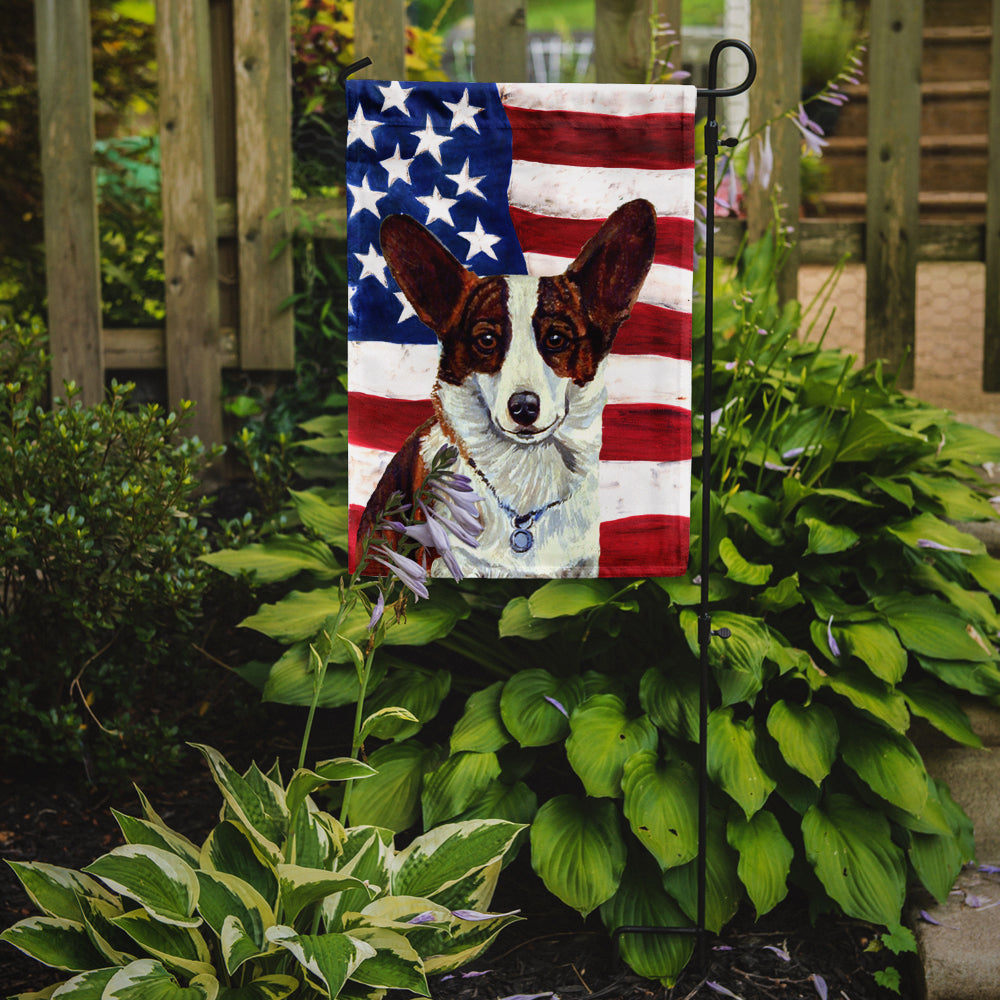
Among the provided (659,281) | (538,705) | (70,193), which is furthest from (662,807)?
(70,193)

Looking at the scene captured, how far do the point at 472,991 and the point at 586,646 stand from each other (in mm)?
777

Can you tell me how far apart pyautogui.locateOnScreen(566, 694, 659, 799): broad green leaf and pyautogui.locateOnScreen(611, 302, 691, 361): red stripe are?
0.73m

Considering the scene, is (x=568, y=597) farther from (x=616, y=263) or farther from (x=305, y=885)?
(x=305, y=885)

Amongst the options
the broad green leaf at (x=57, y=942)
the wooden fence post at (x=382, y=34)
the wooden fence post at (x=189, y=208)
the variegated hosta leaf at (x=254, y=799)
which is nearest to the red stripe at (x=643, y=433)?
the variegated hosta leaf at (x=254, y=799)

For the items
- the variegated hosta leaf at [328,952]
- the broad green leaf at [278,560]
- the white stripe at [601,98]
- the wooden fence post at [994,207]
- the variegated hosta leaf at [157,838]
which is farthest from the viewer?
the wooden fence post at [994,207]

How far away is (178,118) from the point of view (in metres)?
3.45

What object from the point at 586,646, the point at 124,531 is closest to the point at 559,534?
the point at 586,646

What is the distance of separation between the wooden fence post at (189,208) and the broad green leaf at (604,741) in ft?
6.69

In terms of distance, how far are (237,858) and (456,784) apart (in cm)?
46

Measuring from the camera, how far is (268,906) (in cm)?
163

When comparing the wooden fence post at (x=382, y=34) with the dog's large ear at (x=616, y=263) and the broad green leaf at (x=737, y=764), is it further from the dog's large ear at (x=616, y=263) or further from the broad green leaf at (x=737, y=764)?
the broad green leaf at (x=737, y=764)

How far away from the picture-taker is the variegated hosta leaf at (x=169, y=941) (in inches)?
62.2

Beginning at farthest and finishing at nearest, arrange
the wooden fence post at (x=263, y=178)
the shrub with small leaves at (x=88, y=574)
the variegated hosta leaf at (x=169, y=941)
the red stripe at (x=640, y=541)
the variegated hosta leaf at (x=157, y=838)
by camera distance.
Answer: the wooden fence post at (x=263, y=178) < the shrub with small leaves at (x=88, y=574) < the red stripe at (x=640, y=541) < the variegated hosta leaf at (x=157, y=838) < the variegated hosta leaf at (x=169, y=941)

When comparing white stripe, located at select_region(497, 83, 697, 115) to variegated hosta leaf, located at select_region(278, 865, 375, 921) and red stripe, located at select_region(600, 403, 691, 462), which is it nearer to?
red stripe, located at select_region(600, 403, 691, 462)
